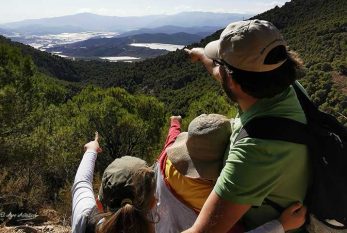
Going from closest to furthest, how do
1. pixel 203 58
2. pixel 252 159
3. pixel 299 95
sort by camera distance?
pixel 252 159 → pixel 299 95 → pixel 203 58

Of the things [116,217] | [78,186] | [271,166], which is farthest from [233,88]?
[78,186]

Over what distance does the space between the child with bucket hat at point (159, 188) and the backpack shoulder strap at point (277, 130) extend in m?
0.45

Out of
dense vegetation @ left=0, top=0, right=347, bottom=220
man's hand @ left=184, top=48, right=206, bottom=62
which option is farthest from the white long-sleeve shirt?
dense vegetation @ left=0, top=0, right=347, bottom=220

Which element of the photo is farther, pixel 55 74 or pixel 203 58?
pixel 55 74

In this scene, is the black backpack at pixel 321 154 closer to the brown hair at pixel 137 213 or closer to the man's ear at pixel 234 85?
the man's ear at pixel 234 85

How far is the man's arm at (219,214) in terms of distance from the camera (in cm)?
157

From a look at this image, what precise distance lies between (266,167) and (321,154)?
22 cm

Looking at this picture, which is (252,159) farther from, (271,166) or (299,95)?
(299,95)

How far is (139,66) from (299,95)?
3256 inches

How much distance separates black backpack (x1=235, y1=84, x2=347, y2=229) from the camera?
1563 mm

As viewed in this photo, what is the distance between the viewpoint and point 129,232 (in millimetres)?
1909

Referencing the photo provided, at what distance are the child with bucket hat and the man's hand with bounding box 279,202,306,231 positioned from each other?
16.7 inches

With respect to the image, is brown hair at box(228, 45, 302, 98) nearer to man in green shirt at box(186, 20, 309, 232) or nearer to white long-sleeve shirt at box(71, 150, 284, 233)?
man in green shirt at box(186, 20, 309, 232)

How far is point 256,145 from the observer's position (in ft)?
5.02
